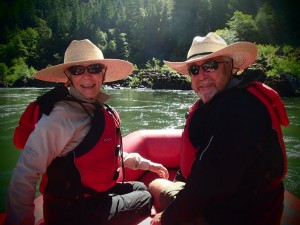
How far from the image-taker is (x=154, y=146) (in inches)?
142

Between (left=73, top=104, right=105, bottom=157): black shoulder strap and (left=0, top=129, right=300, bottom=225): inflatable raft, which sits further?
(left=0, top=129, right=300, bottom=225): inflatable raft

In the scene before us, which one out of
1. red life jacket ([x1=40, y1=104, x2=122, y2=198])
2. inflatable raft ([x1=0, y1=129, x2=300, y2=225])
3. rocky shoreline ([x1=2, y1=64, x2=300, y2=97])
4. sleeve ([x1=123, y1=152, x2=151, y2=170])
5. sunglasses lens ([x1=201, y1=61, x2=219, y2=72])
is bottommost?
rocky shoreline ([x1=2, y1=64, x2=300, y2=97])

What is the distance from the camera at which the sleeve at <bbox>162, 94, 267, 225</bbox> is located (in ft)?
4.35

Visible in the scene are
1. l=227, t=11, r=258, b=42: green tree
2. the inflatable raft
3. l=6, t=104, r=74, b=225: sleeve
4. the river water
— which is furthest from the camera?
l=227, t=11, r=258, b=42: green tree

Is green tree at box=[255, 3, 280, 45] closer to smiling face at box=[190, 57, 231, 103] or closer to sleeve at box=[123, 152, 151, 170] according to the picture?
sleeve at box=[123, 152, 151, 170]

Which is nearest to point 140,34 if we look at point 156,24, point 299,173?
point 156,24

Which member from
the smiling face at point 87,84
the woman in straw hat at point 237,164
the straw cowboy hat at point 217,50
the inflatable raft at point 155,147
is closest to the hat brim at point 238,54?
the straw cowboy hat at point 217,50

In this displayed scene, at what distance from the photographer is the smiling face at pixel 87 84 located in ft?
6.88

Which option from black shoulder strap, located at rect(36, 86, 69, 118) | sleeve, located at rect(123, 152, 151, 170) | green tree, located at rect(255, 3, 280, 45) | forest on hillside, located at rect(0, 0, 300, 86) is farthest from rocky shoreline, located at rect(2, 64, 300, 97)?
green tree, located at rect(255, 3, 280, 45)

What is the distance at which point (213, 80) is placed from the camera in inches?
72.6

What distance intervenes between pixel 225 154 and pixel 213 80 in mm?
639

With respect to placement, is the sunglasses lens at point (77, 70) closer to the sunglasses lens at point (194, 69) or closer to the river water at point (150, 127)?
the sunglasses lens at point (194, 69)

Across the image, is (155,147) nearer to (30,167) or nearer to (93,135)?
(93,135)

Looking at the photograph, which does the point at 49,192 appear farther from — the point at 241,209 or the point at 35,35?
the point at 35,35
